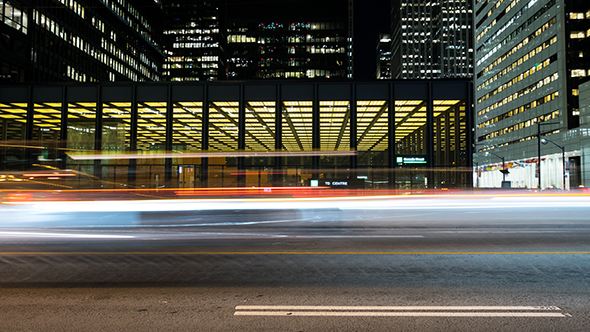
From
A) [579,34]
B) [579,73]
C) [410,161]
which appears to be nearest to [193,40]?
[579,34]

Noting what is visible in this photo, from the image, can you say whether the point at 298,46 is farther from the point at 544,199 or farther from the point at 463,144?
the point at 544,199

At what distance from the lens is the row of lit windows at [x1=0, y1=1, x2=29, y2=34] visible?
165ft

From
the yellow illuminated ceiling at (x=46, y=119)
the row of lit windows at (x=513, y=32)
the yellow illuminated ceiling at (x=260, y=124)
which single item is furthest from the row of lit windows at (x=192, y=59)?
the yellow illuminated ceiling at (x=46, y=119)

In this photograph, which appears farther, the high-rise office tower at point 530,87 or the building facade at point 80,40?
the high-rise office tower at point 530,87

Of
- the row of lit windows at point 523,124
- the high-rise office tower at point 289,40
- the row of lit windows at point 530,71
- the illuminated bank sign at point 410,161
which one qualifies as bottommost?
the illuminated bank sign at point 410,161

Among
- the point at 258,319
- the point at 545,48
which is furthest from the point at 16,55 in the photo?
the point at 545,48

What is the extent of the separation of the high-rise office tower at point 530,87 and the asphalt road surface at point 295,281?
1976 inches

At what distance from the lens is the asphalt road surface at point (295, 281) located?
15.5ft

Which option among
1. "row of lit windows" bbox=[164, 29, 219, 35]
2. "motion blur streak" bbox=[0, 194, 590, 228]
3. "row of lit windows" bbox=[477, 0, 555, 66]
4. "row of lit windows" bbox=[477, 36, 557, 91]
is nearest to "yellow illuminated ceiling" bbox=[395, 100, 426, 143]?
"motion blur streak" bbox=[0, 194, 590, 228]

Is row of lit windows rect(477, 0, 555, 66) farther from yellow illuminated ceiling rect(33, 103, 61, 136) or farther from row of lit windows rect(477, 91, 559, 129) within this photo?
yellow illuminated ceiling rect(33, 103, 61, 136)

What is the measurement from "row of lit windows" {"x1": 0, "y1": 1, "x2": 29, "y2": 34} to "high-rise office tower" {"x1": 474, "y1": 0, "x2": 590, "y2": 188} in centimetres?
6394

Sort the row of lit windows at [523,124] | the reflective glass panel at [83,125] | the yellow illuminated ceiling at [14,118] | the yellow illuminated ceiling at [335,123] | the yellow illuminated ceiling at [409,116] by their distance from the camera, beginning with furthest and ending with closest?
the row of lit windows at [523,124], the yellow illuminated ceiling at [335,123], the yellow illuminated ceiling at [14,118], the yellow illuminated ceiling at [409,116], the reflective glass panel at [83,125]

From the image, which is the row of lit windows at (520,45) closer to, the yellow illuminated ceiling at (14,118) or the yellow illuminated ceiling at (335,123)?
the yellow illuminated ceiling at (335,123)

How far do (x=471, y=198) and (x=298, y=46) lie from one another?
117m
